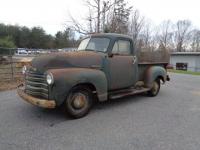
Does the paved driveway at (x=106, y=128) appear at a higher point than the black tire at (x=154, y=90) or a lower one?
lower

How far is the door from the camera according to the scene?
6.17 metres

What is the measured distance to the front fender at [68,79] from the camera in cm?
484

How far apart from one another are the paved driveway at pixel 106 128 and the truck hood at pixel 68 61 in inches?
48.1

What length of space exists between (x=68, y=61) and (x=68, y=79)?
1.84ft

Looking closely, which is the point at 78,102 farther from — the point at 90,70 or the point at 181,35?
the point at 181,35

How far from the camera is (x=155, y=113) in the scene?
5922 mm

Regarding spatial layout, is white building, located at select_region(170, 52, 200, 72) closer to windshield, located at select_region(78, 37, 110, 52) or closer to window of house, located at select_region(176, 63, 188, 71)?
window of house, located at select_region(176, 63, 188, 71)

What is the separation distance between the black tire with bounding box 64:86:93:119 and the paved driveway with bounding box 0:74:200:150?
0.62 feet

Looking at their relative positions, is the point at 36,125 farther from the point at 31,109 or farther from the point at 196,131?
the point at 196,131

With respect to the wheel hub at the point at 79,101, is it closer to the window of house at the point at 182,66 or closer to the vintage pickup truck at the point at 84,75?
the vintage pickup truck at the point at 84,75

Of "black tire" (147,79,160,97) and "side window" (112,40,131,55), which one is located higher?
"side window" (112,40,131,55)

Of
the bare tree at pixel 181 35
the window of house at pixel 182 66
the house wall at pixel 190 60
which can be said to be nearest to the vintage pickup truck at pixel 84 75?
the house wall at pixel 190 60

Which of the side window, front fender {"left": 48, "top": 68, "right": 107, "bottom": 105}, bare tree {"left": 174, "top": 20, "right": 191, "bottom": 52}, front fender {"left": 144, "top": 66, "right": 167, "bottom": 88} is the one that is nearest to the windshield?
the side window

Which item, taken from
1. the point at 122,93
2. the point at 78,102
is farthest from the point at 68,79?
the point at 122,93
